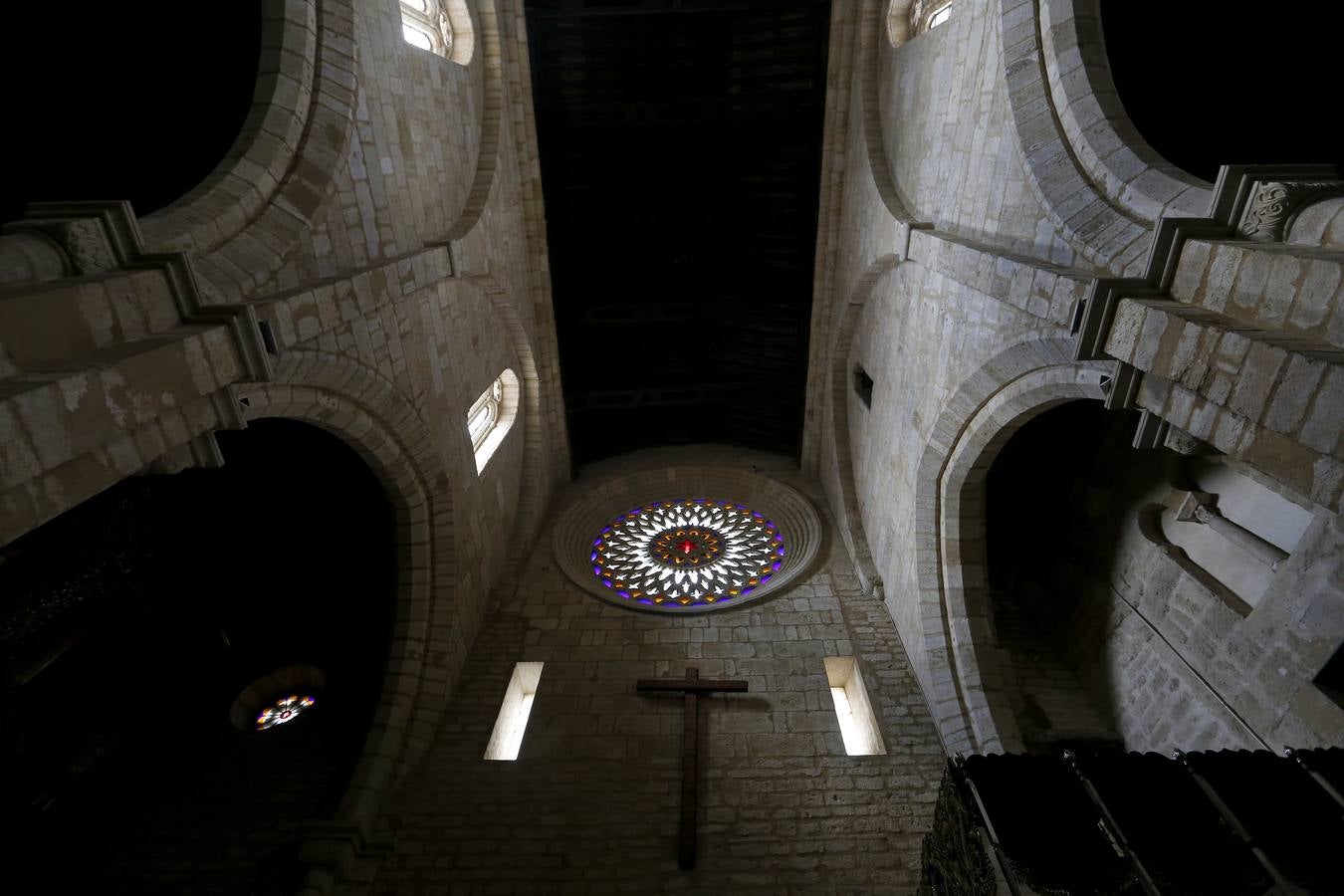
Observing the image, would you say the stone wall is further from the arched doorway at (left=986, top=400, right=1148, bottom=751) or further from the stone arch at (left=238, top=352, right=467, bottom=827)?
the stone arch at (left=238, top=352, right=467, bottom=827)

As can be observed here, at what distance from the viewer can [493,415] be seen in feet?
25.1

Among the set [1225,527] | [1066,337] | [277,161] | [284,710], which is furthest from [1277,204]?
[284,710]

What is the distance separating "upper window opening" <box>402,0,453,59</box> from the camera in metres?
5.67

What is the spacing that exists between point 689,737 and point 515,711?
6.74 ft

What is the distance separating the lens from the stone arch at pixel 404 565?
13.8ft

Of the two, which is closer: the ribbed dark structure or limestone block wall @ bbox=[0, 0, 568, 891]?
the ribbed dark structure

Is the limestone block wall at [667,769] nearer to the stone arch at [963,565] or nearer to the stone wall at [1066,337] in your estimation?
the stone arch at [963,565]

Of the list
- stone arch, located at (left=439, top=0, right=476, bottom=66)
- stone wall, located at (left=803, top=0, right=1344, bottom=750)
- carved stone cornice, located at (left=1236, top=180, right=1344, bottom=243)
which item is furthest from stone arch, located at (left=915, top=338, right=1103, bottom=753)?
stone arch, located at (left=439, top=0, right=476, bottom=66)

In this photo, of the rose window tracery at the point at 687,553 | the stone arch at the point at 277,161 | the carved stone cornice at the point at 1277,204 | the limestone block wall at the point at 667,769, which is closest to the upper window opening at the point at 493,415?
the limestone block wall at the point at 667,769

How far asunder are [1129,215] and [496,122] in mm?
6099

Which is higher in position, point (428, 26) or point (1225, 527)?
point (428, 26)

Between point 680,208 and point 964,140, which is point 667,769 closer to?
point 964,140

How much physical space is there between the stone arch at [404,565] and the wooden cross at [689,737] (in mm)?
2001

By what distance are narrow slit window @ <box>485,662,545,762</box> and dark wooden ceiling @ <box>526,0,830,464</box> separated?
4.19 m
